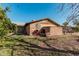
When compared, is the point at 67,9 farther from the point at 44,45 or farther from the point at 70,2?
the point at 44,45

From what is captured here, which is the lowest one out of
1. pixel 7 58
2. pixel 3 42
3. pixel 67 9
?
pixel 7 58

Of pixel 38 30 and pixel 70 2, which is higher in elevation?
Answer: pixel 70 2

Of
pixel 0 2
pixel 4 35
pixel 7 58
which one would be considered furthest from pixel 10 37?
pixel 0 2

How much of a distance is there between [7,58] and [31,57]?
0.26 meters

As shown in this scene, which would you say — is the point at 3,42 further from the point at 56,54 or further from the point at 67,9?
the point at 67,9

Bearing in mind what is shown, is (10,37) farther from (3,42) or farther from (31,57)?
(31,57)

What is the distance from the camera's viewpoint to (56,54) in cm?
256

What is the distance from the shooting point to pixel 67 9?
8.50 ft

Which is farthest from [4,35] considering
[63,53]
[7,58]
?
[63,53]

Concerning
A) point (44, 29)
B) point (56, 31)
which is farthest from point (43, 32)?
point (56, 31)

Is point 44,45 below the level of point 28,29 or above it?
below

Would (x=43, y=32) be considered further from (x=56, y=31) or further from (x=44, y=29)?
(x=56, y=31)

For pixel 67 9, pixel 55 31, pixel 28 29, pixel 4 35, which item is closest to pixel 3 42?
pixel 4 35

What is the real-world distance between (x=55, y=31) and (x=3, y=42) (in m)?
0.59
